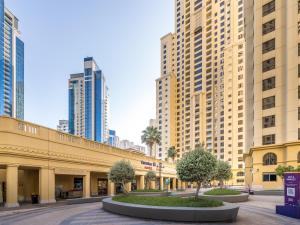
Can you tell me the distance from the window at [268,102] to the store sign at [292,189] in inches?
1256

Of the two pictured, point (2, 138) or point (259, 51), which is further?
point (259, 51)

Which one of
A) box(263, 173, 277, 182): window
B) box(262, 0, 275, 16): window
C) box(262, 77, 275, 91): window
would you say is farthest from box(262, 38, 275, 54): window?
box(263, 173, 277, 182): window

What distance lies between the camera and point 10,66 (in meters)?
146

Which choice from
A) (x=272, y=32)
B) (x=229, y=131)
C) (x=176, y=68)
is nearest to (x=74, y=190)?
(x=272, y=32)

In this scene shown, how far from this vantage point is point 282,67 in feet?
150

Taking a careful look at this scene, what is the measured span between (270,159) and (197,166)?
108 ft

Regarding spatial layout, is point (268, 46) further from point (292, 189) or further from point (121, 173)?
point (292, 189)

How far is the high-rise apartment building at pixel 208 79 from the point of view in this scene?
113 m

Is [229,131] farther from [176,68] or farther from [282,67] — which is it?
[282,67]

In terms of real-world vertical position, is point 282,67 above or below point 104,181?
above

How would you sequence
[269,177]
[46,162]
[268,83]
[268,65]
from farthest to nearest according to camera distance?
[268,65]
[268,83]
[269,177]
[46,162]

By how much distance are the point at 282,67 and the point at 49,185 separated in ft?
128

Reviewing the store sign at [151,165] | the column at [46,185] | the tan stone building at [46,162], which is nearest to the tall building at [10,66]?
the store sign at [151,165]

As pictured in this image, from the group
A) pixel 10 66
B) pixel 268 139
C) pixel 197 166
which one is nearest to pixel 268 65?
pixel 268 139
